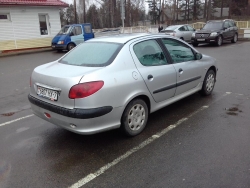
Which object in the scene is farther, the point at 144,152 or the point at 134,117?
the point at 134,117

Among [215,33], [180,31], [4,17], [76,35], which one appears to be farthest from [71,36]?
[215,33]

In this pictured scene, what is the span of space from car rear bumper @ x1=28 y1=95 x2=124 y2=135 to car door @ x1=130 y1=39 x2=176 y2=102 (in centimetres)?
76

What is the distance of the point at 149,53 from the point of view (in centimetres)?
413

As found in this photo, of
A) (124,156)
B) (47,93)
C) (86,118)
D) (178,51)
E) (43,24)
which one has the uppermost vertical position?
(43,24)

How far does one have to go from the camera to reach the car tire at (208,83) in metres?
5.51

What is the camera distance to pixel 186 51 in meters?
4.95

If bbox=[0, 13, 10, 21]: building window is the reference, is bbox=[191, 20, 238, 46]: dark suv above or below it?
below

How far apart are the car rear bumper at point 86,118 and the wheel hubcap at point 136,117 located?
0.28 metres

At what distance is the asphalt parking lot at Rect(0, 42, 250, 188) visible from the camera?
9.41 ft

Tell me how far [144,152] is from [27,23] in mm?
17819

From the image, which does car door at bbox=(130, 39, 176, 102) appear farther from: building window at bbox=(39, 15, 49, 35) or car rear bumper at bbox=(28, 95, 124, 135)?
building window at bbox=(39, 15, 49, 35)

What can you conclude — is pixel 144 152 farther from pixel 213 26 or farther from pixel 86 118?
pixel 213 26

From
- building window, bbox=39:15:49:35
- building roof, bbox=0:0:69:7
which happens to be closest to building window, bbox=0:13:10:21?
building roof, bbox=0:0:69:7

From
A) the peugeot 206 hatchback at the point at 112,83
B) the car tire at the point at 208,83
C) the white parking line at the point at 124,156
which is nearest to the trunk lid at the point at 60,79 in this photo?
the peugeot 206 hatchback at the point at 112,83
